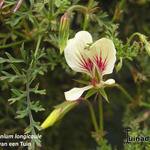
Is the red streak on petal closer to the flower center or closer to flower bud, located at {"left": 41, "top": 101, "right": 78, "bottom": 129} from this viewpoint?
the flower center

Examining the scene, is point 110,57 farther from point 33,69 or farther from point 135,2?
point 135,2

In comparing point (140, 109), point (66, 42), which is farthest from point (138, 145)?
point (66, 42)

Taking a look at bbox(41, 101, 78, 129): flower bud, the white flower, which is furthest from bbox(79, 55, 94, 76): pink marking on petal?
bbox(41, 101, 78, 129): flower bud

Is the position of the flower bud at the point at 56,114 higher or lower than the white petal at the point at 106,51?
lower

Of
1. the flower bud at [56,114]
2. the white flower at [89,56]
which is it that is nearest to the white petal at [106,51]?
the white flower at [89,56]

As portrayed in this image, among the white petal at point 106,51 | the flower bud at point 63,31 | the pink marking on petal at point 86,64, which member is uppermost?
the flower bud at point 63,31

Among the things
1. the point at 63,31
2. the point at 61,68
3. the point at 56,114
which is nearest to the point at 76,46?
the point at 63,31

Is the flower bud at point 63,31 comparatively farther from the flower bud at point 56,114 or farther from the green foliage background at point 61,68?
the flower bud at point 56,114
